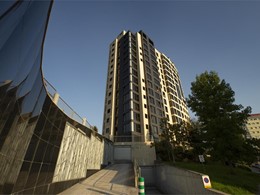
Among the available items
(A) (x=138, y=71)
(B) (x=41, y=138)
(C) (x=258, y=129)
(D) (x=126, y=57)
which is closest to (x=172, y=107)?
(A) (x=138, y=71)

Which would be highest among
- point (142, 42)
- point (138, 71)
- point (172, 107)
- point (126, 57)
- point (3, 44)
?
point (142, 42)

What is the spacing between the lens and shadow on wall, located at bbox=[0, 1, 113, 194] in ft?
9.43

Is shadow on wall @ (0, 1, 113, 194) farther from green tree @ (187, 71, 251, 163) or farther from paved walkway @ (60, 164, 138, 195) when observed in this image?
green tree @ (187, 71, 251, 163)

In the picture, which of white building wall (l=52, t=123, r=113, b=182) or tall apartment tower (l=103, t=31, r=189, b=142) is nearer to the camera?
white building wall (l=52, t=123, r=113, b=182)

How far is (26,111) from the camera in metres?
4.58

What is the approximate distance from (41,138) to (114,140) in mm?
24583

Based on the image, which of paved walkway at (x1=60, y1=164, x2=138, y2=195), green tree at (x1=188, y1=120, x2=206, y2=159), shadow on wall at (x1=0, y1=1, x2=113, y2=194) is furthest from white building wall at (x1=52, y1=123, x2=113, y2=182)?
green tree at (x1=188, y1=120, x2=206, y2=159)

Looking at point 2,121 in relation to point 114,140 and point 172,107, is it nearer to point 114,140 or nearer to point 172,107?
point 114,140

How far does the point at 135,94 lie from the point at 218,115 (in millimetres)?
26748

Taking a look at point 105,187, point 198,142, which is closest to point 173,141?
point 198,142

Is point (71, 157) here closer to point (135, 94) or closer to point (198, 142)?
point (198, 142)

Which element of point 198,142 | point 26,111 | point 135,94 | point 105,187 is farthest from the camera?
point 135,94

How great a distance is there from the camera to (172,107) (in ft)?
164

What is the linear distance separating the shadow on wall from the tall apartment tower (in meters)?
23.3
